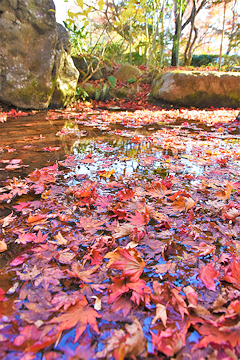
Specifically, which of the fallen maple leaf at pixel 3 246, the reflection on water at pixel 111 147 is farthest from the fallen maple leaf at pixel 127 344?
the reflection on water at pixel 111 147

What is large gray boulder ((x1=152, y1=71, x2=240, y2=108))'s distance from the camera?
771 cm

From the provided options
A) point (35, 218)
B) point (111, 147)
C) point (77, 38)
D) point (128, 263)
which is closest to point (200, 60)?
point (77, 38)

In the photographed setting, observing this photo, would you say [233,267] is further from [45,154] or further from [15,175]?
[45,154]

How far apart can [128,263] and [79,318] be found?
304mm

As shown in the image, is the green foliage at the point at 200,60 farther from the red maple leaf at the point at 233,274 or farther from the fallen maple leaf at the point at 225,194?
the red maple leaf at the point at 233,274

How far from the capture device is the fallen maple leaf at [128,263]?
95 cm

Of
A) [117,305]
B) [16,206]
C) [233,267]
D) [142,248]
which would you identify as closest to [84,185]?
[16,206]

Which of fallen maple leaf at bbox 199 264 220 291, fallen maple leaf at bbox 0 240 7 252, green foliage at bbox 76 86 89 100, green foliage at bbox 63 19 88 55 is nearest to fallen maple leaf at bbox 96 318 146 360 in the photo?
fallen maple leaf at bbox 199 264 220 291

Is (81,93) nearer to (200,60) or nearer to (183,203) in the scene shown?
(183,203)

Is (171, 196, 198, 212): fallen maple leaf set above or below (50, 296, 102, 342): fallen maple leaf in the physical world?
above

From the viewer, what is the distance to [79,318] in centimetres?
80

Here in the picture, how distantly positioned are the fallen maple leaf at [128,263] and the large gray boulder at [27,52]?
6141mm

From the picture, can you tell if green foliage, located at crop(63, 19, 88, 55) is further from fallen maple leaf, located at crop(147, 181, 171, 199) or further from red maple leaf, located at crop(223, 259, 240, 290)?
red maple leaf, located at crop(223, 259, 240, 290)

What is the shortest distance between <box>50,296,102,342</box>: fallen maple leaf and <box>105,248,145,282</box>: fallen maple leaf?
0.64ft
